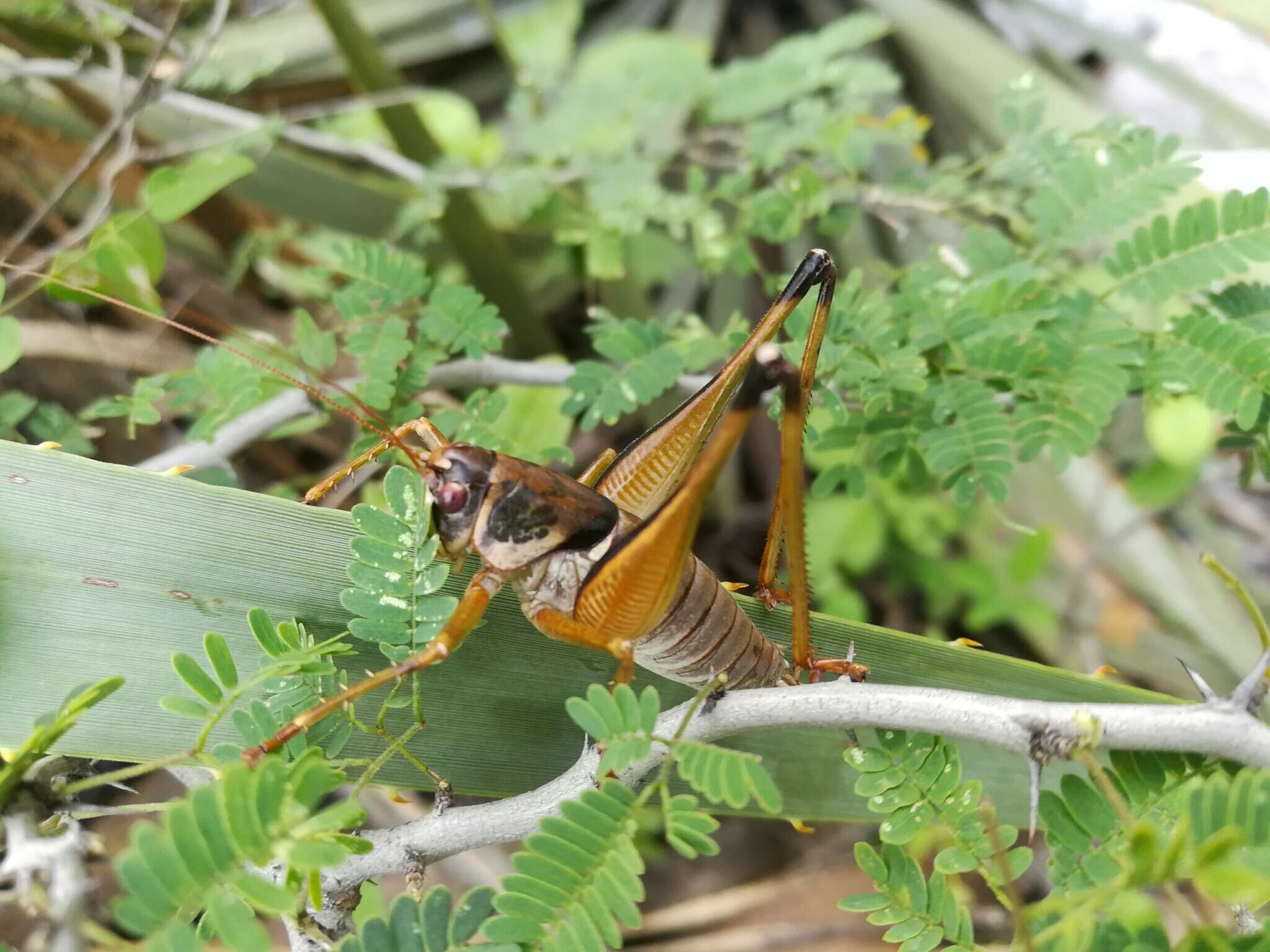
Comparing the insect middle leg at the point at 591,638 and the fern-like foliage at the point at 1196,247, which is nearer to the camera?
the insect middle leg at the point at 591,638

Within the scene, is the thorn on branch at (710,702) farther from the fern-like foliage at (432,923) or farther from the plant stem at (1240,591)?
the plant stem at (1240,591)

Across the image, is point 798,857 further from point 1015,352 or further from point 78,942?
point 78,942

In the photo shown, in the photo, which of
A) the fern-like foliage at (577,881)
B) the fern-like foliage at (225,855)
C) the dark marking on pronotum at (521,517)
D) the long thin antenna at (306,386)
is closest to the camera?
the fern-like foliage at (225,855)

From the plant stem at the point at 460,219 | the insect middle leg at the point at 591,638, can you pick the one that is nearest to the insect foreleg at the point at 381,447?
the insect middle leg at the point at 591,638

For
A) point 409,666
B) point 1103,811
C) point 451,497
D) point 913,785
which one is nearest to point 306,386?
point 451,497

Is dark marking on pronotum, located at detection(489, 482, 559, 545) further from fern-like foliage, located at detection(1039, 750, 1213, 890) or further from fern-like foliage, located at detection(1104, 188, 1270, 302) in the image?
fern-like foliage, located at detection(1104, 188, 1270, 302)

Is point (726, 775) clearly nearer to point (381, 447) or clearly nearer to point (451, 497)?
point (451, 497)
